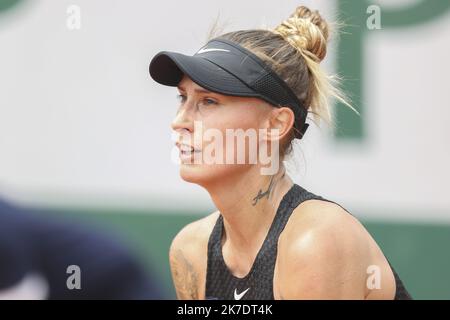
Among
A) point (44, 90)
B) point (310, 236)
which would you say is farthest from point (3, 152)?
point (310, 236)

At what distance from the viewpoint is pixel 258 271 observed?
6.40 ft

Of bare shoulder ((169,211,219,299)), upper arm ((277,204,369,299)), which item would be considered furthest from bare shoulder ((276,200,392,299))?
bare shoulder ((169,211,219,299))

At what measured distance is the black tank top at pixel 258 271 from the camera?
6.36ft

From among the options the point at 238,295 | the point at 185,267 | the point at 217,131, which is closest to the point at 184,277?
the point at 185,267

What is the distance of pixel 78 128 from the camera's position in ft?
10.3

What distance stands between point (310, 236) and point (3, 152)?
1.69m

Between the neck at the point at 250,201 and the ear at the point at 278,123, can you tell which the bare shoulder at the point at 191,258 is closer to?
the neck at the point at 250,201

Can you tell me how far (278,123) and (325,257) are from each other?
40 centimetres

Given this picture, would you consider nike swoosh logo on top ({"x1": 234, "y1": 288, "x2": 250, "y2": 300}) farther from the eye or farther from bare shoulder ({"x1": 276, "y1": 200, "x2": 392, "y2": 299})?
the eye

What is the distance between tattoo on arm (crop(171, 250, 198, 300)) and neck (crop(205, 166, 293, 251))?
0.24 m

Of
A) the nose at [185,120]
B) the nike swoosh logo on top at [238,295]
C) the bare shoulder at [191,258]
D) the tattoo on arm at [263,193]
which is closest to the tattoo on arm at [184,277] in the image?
the bare shoulder at [191,258]

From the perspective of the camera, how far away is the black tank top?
1.94 m

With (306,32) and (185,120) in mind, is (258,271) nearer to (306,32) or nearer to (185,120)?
(185,120)

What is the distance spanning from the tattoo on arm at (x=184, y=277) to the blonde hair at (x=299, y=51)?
484 mm
